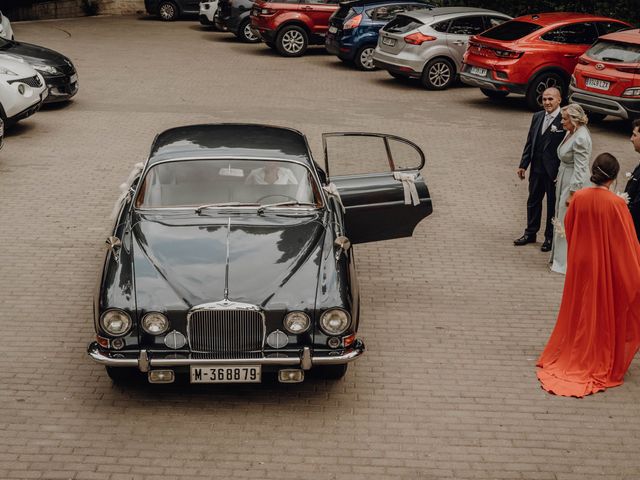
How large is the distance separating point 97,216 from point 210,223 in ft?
13.9

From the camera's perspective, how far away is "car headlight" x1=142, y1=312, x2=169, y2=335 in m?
6.45

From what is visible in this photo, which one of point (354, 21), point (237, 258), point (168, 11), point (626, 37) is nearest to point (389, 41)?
point (354, 21)

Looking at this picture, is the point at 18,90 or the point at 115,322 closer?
the point at 115,322

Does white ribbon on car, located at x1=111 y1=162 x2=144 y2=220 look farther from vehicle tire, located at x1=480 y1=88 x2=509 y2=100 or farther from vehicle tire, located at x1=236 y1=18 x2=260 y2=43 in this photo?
vehicle tire, located at x1=236 y1=18 x2=260 y2=43

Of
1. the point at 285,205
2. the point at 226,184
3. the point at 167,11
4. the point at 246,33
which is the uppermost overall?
the point at 226,184

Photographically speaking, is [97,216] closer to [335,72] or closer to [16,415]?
[16,415]

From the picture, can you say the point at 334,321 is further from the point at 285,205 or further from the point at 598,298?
the point at 598,298

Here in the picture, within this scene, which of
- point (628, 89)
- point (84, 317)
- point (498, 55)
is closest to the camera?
point (84, 317)

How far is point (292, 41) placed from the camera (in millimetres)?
24281

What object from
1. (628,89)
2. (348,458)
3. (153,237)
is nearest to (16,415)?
(153,237)

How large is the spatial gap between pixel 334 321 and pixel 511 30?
13405 mm

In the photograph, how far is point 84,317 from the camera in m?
8.33

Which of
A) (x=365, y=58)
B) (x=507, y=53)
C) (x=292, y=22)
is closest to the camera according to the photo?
(x=507, y=53)

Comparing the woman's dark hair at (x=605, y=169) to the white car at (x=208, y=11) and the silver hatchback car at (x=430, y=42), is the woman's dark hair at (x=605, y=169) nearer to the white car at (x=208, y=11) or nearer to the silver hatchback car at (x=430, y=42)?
the silver hatchback car at (x=430, y=42)
